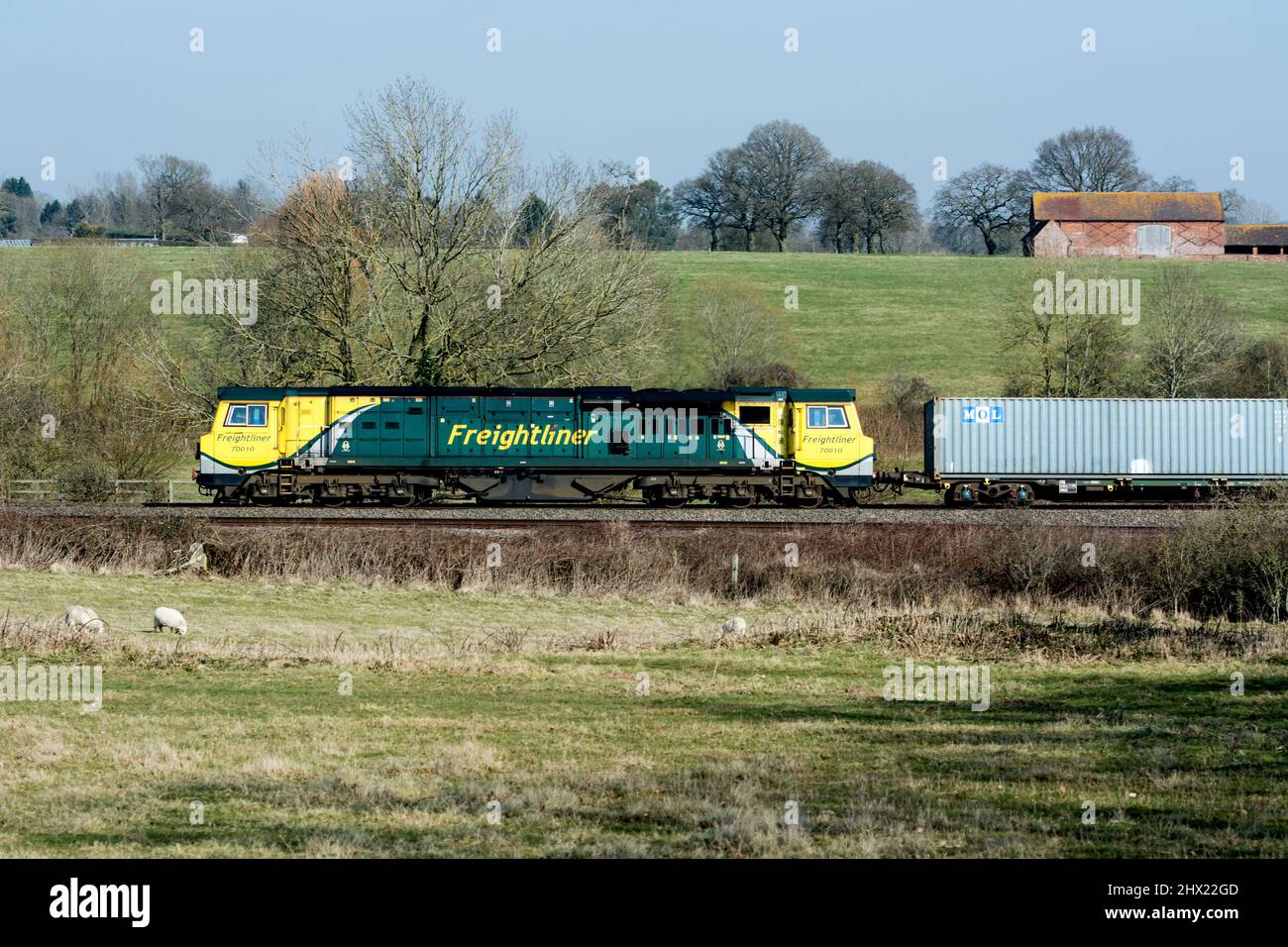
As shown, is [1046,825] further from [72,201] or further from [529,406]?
[72,201]

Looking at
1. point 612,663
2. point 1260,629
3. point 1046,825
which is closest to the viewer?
point 1046,825

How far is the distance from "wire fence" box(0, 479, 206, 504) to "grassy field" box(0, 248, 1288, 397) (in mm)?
26974

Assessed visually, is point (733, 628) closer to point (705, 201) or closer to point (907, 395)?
point (907, 395)

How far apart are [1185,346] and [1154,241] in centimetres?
6347

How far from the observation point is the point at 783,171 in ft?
417

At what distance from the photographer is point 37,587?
24.3 m

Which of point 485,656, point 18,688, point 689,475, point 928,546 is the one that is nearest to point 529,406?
point 689,475

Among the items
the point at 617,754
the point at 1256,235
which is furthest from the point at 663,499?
the point at 1256,235

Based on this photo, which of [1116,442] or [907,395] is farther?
[907,395]

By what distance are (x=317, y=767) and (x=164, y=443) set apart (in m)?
38.5

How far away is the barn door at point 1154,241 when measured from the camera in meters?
119

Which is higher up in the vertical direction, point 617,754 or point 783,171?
point 783,171

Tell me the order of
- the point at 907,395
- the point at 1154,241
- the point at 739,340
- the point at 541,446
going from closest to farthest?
the point at 541,446 < the point at 907,395 < the point at 739,340 < the point at 1154,241

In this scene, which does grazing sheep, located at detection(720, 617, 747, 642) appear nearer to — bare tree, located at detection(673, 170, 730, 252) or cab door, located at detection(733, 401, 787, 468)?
cab door, located at detection(733, 401, 787, 468)
